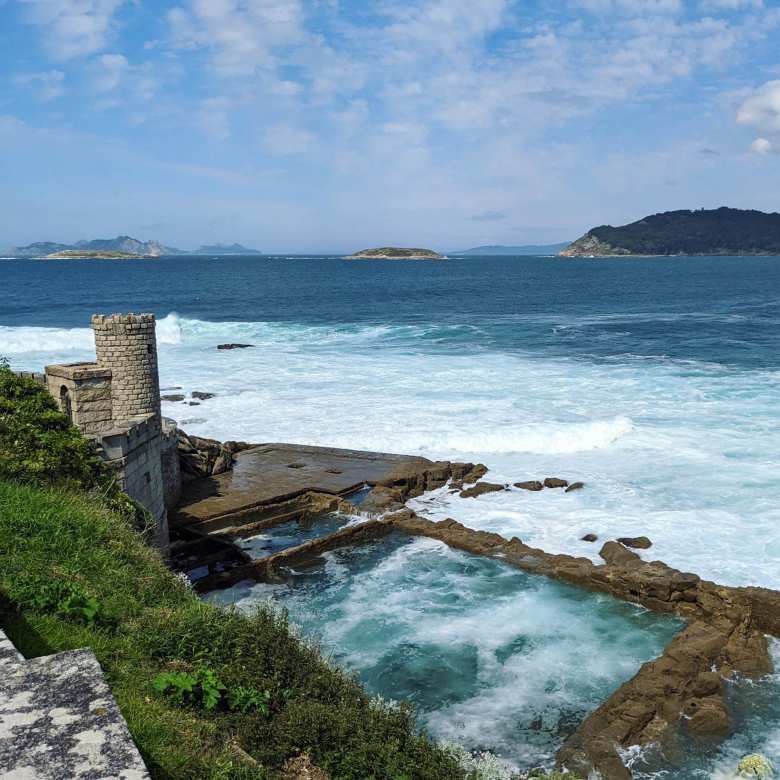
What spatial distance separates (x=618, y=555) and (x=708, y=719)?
5794 millimetres

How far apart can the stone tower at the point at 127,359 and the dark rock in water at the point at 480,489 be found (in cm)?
929

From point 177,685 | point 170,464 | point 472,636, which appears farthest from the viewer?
point 170,464

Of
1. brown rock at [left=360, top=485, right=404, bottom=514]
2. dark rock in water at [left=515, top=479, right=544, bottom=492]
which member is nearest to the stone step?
brown rock at [left=360, top=485, right=404, bottom=514]

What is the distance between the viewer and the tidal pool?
38.1ft

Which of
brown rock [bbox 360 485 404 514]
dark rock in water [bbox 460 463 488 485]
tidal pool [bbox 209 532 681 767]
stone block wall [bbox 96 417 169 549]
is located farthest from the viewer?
dark rock in water [bbox 460 463 488 485]

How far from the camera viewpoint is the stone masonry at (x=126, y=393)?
15.4 metres

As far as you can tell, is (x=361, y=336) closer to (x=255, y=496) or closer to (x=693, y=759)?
(x=255, y=496)

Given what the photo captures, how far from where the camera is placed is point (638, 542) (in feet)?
57.6

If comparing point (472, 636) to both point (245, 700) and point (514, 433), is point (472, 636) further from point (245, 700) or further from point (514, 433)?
point (514, 433)

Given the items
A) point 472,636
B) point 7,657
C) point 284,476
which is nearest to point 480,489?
point 284,476

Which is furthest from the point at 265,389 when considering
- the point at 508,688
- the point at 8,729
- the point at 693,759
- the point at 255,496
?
the point at 8,729

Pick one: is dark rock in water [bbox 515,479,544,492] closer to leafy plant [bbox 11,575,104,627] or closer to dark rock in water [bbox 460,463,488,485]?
dark rock in water [bbox 460,463,488,485]

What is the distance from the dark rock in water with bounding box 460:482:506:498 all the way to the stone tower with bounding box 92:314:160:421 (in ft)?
30.5

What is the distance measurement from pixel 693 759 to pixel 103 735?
917 cm
